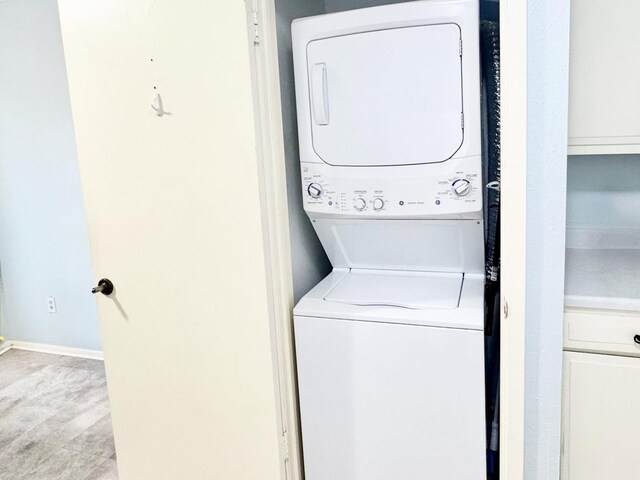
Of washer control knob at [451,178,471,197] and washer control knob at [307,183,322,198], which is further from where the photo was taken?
washer control knob at [307,183,322,198]

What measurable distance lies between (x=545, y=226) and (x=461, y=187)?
0.27 m

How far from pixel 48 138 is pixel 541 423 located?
123 inches

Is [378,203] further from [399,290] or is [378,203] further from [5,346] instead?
[5,346]

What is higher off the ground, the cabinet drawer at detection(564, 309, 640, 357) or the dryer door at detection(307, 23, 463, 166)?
the dryer door at detection(307, 23, 463, 166)

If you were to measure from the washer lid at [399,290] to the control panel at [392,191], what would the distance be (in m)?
0.25

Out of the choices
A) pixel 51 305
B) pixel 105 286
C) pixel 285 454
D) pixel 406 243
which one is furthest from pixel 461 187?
pixel 51 305

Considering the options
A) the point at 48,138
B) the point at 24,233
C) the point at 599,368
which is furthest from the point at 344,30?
the point at 24,233

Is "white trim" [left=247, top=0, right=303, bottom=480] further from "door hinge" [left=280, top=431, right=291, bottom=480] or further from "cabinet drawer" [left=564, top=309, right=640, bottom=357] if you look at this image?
"cabinet drawer" [left=564, top=309, right=640, bottom=357]

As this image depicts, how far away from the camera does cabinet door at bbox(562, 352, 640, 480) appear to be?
5.03 ft

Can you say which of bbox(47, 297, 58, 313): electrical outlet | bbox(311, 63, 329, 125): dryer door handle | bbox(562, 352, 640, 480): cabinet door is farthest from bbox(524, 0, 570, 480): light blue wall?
bbox(47, 297, 58, 313): electrical outlet

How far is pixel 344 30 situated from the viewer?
1.66 meters

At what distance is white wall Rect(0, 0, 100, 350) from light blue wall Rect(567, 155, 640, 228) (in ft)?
8.98

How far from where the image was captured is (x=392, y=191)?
171cm

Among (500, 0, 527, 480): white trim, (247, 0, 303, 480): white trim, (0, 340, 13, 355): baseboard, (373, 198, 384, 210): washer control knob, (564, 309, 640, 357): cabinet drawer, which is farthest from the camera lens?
(0, 340, 13, 355): baseboard
